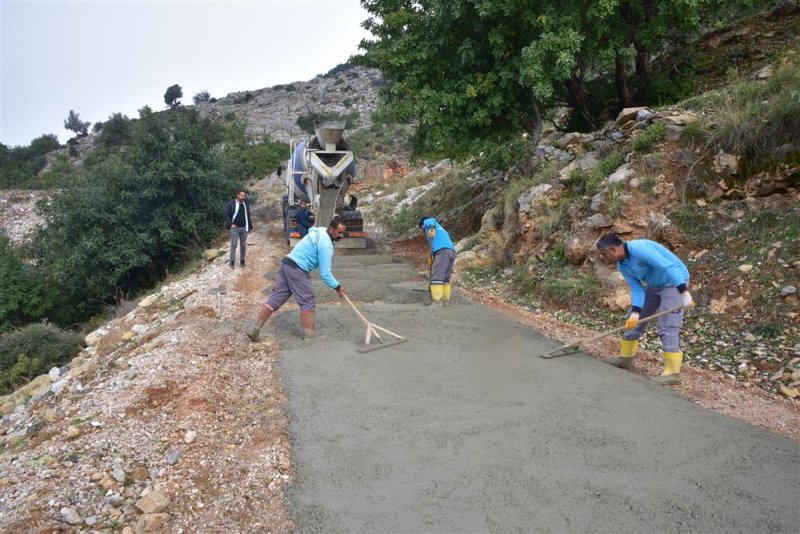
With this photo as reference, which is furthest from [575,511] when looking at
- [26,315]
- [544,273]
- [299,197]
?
[26,315]

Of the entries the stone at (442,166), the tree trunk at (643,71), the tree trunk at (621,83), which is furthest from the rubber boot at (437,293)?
the stone at (442,166)

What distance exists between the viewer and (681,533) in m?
2.99

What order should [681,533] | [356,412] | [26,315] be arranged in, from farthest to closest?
[26,315] < [356,412] < [681,533]

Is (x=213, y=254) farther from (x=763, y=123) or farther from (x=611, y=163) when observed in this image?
(x=763, y=123)

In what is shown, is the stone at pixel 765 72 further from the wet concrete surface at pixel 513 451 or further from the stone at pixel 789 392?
the wet concrete surface at pixel 513 451

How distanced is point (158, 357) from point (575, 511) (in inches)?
169

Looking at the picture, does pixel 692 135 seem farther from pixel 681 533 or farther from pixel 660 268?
pixel 681 533

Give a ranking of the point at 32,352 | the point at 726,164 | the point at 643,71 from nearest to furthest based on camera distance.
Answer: the point at 726,164, the point at 32,352, the point at 643,71

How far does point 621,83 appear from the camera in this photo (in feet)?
38.5

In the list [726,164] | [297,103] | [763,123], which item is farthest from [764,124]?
[297,103]

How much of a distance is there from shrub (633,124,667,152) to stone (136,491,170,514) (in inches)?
315

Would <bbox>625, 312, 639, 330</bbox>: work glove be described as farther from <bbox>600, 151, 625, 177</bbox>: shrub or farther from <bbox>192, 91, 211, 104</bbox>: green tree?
<bbox>192, 91, 211, 104</bbox>: green tree

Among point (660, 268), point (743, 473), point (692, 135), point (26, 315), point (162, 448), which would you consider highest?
point (692, 135)

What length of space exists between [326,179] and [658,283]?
28.3 feet
